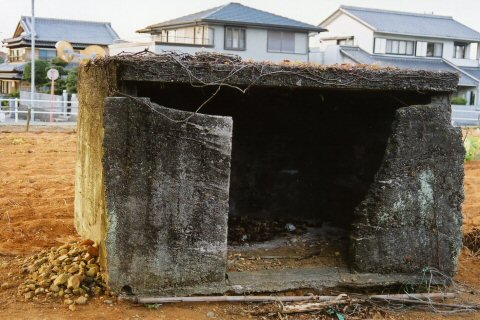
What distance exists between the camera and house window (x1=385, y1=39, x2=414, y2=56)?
1416 inches

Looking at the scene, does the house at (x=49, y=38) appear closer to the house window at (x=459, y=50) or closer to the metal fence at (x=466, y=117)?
the metal fence at (x=466, y=117)

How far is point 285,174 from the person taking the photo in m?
7.84

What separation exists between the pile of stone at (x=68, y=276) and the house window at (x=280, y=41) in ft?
90.1

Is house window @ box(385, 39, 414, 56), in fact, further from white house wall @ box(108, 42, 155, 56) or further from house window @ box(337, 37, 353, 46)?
white house wall @ box(108, 42, 155, 56)

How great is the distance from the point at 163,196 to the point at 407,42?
3403 centimetres

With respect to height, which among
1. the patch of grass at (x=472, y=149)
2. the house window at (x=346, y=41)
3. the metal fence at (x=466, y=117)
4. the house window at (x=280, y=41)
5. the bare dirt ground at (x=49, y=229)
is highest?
the house window at (x=346, y=41)

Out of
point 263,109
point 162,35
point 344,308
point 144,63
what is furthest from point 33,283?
point 162,35

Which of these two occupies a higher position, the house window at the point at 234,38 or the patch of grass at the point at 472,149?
the house window at the point at 234,38

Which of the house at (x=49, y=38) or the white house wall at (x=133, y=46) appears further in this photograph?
the house at (x=49, y=38)

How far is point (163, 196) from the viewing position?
4.86 metres

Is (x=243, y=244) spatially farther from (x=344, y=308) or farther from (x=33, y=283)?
(x=33, y=283)

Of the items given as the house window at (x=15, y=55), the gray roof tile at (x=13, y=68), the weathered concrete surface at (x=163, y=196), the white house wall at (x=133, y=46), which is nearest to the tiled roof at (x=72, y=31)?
the house window at (x=15, y=55)

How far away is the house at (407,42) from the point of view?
34.9 metres

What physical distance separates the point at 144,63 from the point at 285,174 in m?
3.56
